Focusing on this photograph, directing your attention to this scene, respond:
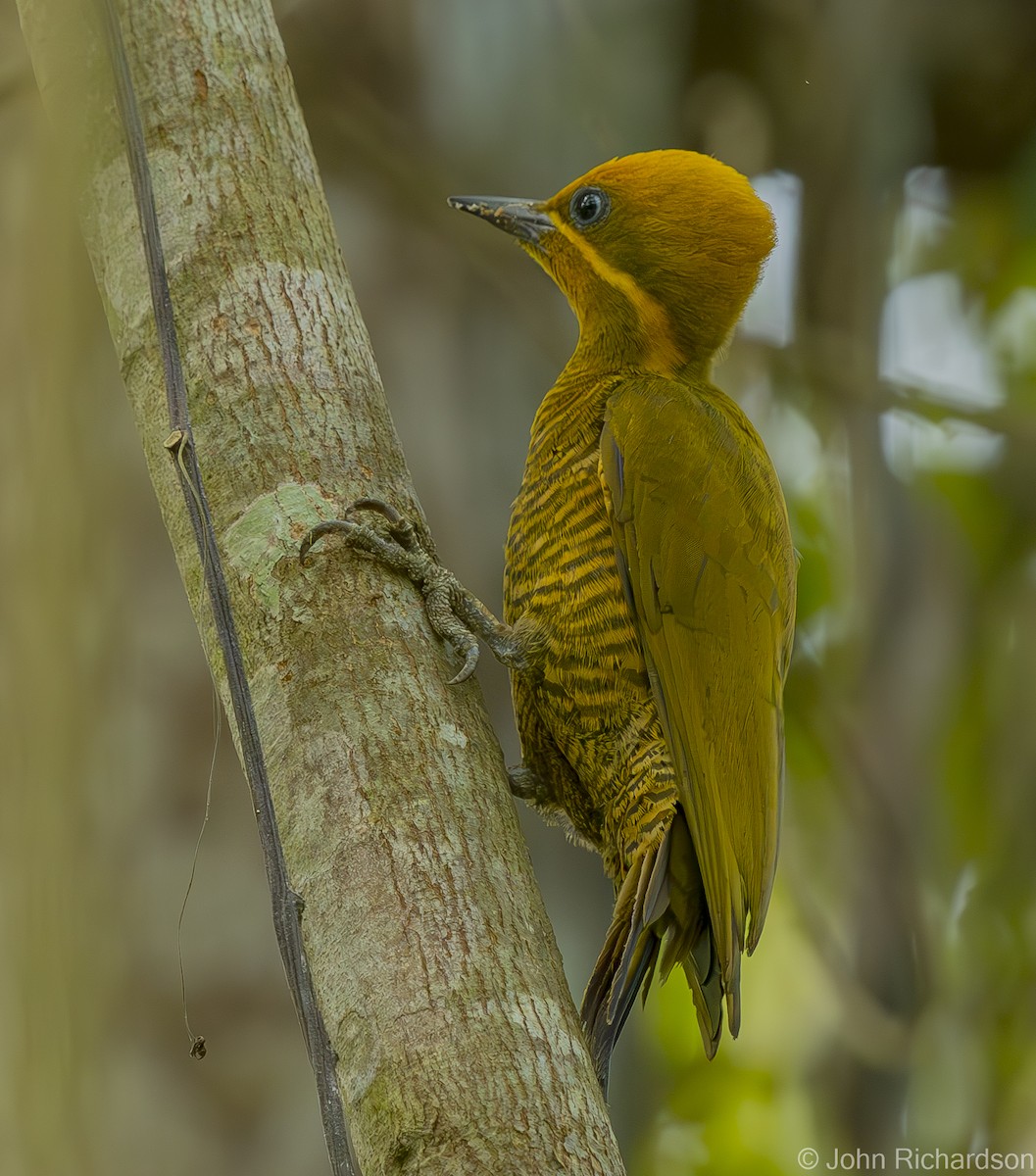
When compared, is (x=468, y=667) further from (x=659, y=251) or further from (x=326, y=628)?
(x=659, y=251)

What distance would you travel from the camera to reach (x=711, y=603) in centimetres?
244

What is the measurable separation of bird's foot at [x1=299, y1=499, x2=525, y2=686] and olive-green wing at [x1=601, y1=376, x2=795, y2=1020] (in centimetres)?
39

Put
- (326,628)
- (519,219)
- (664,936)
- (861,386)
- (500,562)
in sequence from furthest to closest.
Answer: (861,386), (500,562), (519,219), (664,936), (326,628)

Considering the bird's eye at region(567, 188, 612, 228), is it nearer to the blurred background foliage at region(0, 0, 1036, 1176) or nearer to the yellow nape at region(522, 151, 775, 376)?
the yellow nape at region(522, 151, 775, 376)

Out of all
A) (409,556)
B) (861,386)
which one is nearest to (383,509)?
(409,556)

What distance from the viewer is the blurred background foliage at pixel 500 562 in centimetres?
236

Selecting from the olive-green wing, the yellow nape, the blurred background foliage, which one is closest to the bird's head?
the yellow nape

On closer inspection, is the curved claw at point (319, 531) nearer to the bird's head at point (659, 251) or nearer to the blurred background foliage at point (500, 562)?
the blurred background foliage at point (500, 562)

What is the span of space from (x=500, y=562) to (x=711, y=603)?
79 cm

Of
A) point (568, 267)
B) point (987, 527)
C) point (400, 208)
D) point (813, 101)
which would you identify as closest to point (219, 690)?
point (568, 267)

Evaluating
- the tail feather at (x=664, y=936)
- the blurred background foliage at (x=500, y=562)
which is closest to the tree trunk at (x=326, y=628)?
the blurred background foliage at (x=500, y=562)

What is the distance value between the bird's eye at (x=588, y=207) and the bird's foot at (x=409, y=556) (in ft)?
3.20

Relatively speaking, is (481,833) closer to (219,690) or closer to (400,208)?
(219,690)

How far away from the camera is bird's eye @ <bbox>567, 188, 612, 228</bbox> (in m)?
2.82
